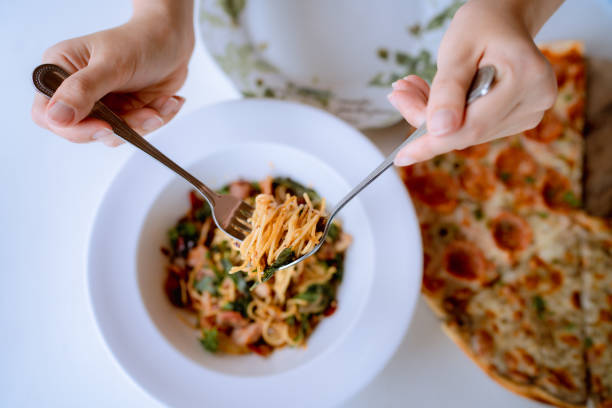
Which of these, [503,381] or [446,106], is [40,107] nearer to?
[446,106]

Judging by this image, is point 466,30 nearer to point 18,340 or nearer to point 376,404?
point 376,404

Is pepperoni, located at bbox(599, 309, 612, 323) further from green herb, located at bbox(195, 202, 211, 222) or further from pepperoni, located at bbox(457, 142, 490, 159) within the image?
green herb, located at bbox(195, 202, 211, 222)

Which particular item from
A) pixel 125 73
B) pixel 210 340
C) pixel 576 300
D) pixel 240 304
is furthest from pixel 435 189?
pixel 125 73

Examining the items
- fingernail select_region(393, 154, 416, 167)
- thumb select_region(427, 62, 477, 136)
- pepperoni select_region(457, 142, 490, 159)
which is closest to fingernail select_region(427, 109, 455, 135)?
thumb select_region(427, 62, 477, 136)

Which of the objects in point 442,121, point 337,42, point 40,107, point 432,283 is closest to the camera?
point 442,121

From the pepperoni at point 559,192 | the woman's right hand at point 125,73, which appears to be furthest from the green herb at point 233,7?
the pepperoni at point 559,192

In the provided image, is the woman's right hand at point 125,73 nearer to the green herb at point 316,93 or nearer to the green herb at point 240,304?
the green herb at point 316,93

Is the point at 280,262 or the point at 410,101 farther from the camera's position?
the point at 280,262

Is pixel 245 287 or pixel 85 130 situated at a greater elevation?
pixel 85 130
